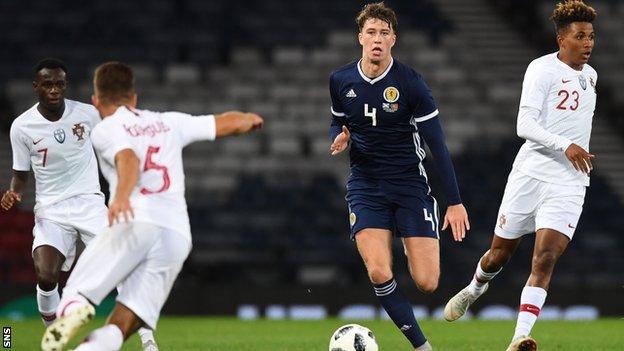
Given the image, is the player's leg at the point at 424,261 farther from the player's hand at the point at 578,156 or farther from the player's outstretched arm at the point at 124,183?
the player's outstretched arm at the point at 124,183

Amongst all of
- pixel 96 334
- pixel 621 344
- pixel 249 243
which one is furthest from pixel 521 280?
pixel 96 334

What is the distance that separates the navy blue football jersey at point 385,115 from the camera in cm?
805

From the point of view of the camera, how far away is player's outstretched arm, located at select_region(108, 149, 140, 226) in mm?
6137

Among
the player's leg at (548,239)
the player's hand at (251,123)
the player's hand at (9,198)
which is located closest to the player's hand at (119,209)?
the player's hand at (251,123)

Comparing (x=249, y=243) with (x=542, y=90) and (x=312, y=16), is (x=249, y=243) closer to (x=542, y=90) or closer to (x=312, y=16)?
(x=312, y=16)

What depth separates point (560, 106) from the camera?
8.37 m

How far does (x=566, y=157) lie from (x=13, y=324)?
7.29 metres

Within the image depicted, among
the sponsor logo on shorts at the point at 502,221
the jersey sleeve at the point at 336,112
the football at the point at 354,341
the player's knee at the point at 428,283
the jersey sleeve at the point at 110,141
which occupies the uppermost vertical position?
the jersey sleeve at the point at 110,141

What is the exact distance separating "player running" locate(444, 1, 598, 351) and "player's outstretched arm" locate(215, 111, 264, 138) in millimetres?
2472

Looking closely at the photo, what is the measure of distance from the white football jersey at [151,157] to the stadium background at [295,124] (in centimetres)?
856

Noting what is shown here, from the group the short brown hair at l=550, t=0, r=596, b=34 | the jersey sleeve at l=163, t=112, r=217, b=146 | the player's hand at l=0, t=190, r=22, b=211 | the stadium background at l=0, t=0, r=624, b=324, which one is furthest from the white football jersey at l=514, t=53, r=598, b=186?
the stadium background at l=0, t=0, r=624, b=324

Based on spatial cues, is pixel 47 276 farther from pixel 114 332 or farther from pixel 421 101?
pixel 421 101

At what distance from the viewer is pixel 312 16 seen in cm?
1997

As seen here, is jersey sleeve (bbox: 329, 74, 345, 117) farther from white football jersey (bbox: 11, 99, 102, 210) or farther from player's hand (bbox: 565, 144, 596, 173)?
white football jersey (bbox: 11, 99, 102, 210)
